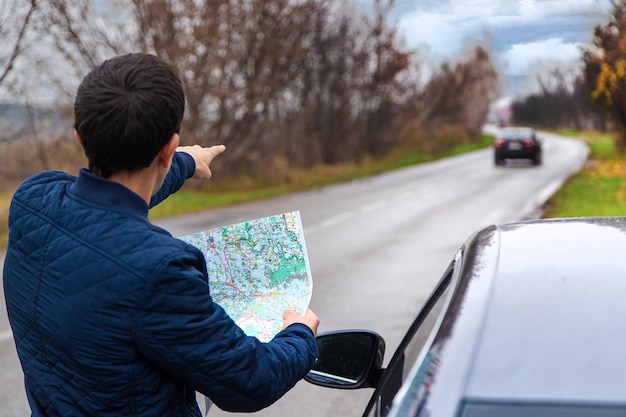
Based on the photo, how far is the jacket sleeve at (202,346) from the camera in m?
1.62

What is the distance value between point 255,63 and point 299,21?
6.78 feet

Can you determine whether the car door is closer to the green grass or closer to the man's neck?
the man's neck

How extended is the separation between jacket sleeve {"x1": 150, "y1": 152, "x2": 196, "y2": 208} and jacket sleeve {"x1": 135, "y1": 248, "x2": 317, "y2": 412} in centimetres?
57

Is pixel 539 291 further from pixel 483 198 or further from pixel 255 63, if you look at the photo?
pixel 255 63

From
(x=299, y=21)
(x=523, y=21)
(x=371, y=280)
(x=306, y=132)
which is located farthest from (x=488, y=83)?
(x=523, y=21)

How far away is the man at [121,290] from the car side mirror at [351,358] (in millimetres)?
601

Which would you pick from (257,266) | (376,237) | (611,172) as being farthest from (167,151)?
(611,172)

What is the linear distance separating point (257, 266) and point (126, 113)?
1.92 ft

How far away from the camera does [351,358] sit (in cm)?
243

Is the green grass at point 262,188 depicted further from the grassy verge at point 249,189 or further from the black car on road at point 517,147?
the black car on road at point 517,147

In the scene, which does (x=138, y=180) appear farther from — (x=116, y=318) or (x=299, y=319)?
(x=299, y=319)

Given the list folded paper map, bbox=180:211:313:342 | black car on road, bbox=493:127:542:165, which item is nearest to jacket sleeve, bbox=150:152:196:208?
folded paper map, bbox=180:211:313:342

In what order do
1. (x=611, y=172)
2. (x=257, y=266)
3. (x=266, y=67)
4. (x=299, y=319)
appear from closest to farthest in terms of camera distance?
(x=299, y=319)
(x=257, y=266)
(x=266, y=67)
(x=611, y=172)

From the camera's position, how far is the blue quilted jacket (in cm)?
163
